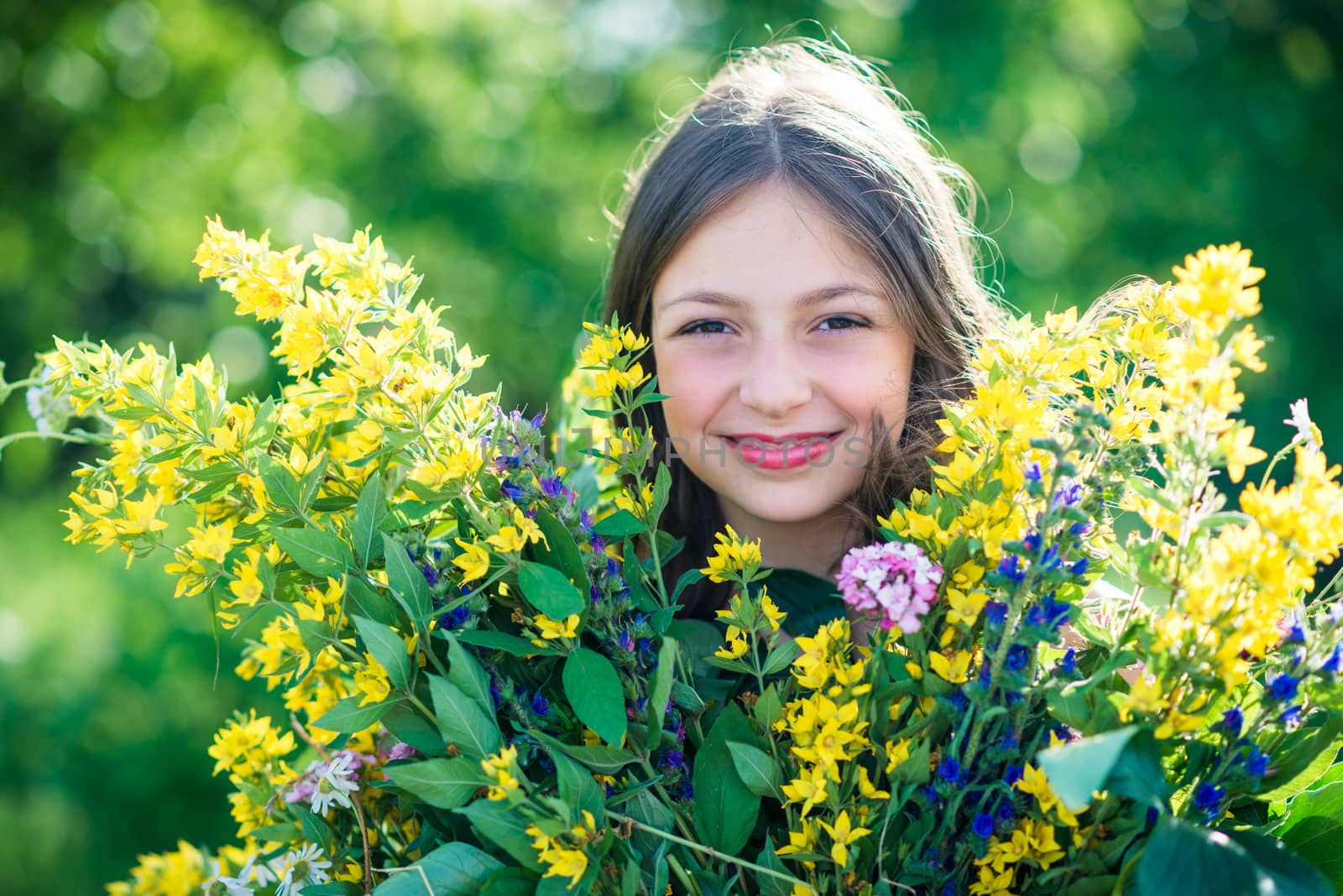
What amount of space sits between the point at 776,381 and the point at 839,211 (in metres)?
0.24

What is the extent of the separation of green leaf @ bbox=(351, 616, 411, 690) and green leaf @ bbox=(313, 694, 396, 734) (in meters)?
0.03

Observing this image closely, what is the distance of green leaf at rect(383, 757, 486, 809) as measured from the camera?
2.47 feet

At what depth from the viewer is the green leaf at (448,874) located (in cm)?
77

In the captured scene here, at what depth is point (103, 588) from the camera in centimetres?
370

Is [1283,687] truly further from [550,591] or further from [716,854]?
[550,591]

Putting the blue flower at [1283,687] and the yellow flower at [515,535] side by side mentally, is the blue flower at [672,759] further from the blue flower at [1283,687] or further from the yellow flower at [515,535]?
the blue flower at [1283,687]

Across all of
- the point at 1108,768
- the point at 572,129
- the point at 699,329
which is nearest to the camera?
the point at 1108,768

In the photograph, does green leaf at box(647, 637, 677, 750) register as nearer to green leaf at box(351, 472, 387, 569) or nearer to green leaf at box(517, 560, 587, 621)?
green leaf at box(517, 560, 587, 621)

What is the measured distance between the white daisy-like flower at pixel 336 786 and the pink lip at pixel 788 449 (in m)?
0.59

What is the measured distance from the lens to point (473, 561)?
0.80 metres

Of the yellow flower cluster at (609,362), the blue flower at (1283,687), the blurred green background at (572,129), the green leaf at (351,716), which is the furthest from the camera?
the blurred green background at (572,129)

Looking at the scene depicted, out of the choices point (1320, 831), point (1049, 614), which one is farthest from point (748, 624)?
point (1320, 831)

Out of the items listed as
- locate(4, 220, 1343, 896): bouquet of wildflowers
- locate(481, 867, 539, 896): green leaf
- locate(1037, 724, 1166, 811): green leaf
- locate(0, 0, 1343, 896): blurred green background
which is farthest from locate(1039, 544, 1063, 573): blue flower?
locate(0, 0, 1343, 896): blurred green background

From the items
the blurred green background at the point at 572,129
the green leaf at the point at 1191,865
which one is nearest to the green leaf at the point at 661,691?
the green leaf at the point at 1191,865
